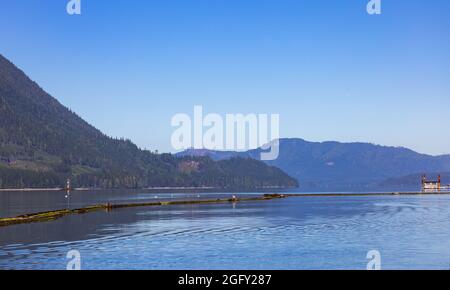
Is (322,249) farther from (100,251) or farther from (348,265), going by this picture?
(100,251)

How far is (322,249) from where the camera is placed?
66.8m

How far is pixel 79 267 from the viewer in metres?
52.8

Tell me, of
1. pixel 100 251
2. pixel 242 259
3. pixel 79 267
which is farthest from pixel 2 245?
pixel 242 259

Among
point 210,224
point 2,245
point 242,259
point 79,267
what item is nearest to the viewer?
point 79,267
